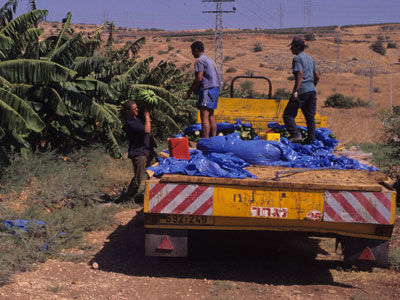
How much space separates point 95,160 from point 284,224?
253 inches

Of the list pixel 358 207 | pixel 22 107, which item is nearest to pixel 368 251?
pixel 358 207

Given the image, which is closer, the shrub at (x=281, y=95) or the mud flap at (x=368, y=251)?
the mud flap at (x=368, y=251)

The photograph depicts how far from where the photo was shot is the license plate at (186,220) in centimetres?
506

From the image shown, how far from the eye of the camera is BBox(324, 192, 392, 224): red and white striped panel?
4730 millimetres

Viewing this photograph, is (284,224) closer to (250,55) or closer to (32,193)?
(32,193)

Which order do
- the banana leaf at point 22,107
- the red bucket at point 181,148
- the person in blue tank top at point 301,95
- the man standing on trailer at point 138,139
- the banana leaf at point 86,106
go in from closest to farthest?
the red bucket at point 181,148
the man standing on trailer at point 138,139
the person in blue tank top at point 301,95
the banana leaf at point 22,107
the banana leaf at point 86,106

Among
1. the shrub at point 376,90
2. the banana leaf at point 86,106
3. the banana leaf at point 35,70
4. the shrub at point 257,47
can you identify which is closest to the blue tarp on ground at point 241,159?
the banana leaf at point 35,70

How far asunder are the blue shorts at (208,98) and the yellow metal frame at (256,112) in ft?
2.54

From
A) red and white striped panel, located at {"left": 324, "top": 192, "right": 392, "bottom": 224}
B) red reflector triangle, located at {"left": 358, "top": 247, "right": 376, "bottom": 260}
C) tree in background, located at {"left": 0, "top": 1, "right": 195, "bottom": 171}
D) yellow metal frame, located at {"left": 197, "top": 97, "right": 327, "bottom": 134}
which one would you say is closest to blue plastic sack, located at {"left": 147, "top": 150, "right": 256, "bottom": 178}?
red and white striped panel, located at {"left": 324, "top": 192, "right": 392, "bottom": 224}

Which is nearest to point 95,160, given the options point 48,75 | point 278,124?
point 48,75

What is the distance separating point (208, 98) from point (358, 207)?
11.0ft

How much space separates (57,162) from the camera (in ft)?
32.0

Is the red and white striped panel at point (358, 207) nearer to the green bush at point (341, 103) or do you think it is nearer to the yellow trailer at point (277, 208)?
the yellow trailer at point (277, 208)

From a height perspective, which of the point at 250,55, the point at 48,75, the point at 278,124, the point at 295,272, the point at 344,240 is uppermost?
the point at 250,55
